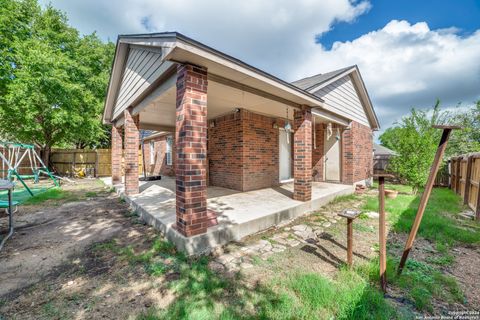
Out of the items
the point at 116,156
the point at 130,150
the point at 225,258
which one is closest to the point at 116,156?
the point at 116,156

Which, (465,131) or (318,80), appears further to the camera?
(465,131)

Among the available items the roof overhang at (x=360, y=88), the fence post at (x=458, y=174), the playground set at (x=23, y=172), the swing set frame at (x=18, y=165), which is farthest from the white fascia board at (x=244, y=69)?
the swing set frame at (x=18, y=165)

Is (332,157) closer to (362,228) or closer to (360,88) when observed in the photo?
(360,88)

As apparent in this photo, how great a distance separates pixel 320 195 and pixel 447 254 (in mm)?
2873

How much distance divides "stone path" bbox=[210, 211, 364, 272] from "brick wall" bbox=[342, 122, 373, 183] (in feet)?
13.1

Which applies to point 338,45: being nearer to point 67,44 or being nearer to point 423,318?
point 423,318

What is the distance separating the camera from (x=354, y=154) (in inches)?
312

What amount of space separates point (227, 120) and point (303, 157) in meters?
3.11

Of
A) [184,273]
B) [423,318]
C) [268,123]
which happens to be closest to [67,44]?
[268,123]

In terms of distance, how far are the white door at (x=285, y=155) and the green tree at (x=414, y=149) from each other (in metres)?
4.08

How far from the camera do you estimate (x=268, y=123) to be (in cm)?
719

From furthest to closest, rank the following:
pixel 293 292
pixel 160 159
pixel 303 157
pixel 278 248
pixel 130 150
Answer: pixel 160 159 → pixel 130 150 → pixel 303 157 → pixel 278 248 → pixel 293 292

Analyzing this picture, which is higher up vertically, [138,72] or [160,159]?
[138,72]

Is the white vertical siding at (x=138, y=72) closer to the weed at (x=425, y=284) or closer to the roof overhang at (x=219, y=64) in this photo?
the roof overhang at (x=219, y=64)
